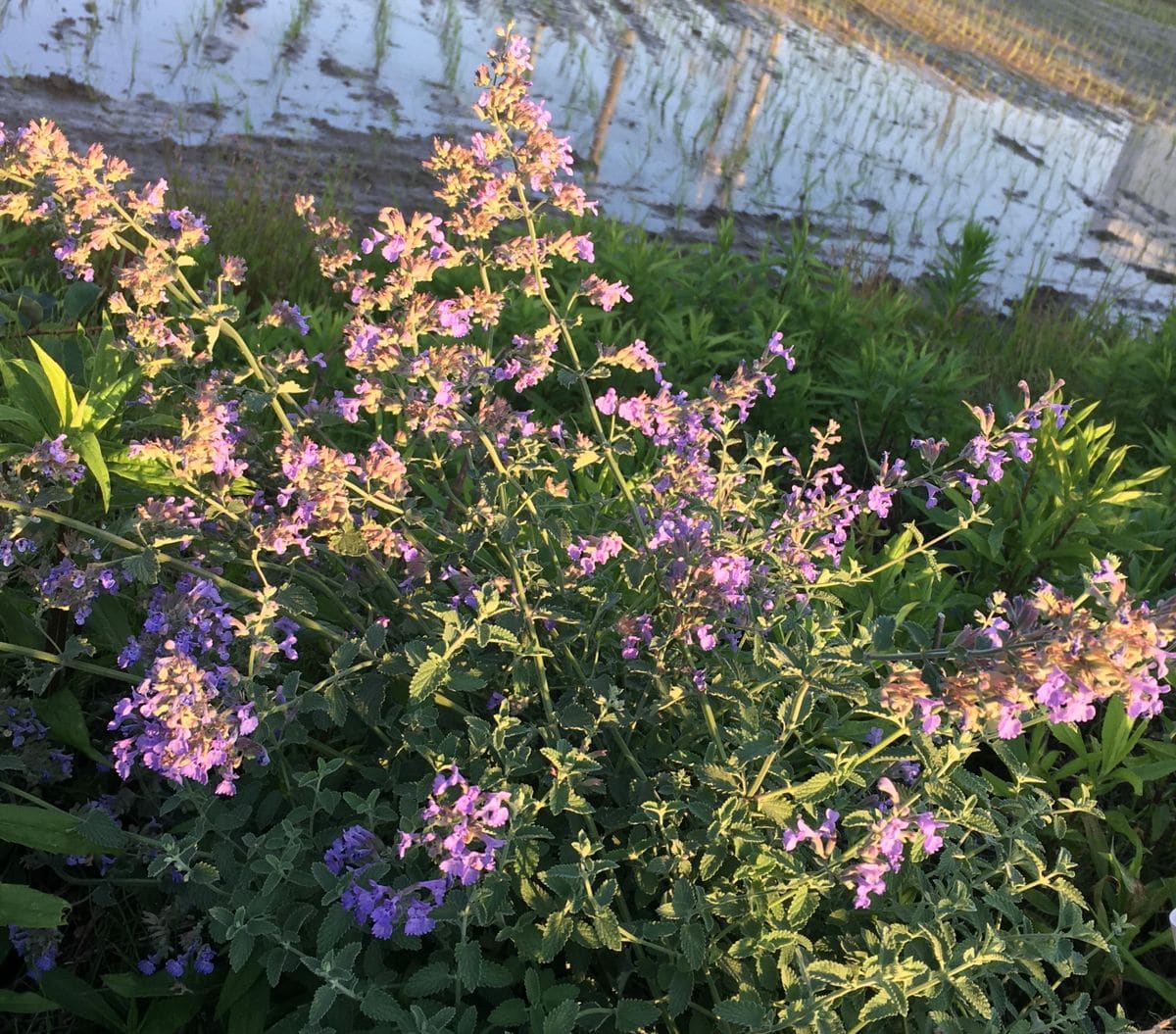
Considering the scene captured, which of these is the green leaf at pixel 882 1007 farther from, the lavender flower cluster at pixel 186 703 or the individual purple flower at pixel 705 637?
the lavender flower cluster at pixel 186 703

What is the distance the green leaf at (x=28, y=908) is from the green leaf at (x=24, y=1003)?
6.4 inches

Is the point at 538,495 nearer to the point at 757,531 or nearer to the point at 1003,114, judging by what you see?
the point at 757,531

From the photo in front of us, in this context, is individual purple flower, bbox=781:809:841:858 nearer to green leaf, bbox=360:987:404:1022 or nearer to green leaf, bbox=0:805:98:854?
green leaf, bbox=360:987:404:1022

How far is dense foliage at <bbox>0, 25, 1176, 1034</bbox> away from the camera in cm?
145

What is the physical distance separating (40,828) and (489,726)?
800mm

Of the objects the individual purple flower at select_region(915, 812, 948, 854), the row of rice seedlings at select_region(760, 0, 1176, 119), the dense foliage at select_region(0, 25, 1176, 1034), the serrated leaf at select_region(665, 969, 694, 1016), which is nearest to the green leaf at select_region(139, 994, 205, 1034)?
the dense foliage at select_region(0, 25, 1176, 1034)

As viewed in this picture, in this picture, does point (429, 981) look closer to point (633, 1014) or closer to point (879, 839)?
point (633, 1014)

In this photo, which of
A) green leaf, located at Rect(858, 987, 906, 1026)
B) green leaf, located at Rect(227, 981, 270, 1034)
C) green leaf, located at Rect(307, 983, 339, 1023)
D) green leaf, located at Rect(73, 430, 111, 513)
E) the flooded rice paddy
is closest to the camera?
green leaf, located at Rect(307, 983, 339, 1023)

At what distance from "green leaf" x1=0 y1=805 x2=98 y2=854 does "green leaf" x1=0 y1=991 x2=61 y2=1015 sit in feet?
0.81

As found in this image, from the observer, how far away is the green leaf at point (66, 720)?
1.92 meters

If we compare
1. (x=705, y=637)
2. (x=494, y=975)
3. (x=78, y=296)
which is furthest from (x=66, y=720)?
(x=78, y=296)

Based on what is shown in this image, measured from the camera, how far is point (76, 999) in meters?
1.73

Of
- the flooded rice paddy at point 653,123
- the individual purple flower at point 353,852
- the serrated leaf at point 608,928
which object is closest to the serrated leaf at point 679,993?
the serrated leaf at point 608,928

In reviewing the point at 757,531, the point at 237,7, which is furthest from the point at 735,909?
the point at 237,7
